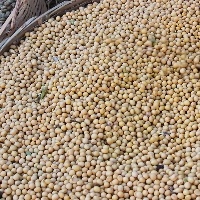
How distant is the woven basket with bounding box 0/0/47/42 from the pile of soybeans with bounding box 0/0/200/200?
114 millimetres

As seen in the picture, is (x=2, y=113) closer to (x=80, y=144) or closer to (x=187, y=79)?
(x=80, y=144)

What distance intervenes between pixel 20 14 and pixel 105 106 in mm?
796

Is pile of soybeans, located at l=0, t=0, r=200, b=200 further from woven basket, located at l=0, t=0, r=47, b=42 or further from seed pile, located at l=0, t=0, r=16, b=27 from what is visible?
seed pile, located at l=0, t=0, r=16, b=27

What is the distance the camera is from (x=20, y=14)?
2.42m

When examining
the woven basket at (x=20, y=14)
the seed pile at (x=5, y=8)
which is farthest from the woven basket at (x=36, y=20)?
the seed pile at (x=5, y=8)

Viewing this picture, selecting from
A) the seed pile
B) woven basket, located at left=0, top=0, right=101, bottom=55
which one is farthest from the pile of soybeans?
the seed pile

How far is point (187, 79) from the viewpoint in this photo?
211cm

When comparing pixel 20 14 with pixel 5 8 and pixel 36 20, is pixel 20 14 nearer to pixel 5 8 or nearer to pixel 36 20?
pixel 36 20

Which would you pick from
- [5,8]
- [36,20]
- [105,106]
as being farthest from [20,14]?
[105,106]

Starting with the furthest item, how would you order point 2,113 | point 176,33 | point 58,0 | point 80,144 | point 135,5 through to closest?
point 58,0 → point 135,5 → point 176,33 → point 2,113 → point 80,144

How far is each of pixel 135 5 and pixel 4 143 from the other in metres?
1.10

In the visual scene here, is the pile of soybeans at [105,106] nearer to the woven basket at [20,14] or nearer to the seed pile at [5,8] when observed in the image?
the woven basket at [20,14]

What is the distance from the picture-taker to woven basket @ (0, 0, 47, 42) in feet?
7.64

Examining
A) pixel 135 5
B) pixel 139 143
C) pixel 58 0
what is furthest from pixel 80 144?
pixel 58 0
